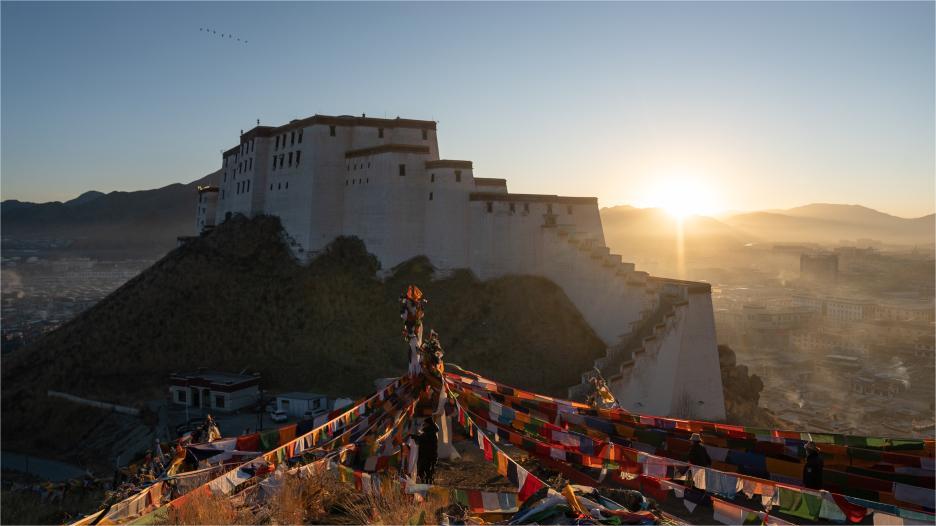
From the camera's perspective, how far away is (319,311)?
35.8m

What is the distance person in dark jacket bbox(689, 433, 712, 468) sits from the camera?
12.1m

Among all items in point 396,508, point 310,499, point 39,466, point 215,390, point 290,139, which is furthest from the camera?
point 290,139

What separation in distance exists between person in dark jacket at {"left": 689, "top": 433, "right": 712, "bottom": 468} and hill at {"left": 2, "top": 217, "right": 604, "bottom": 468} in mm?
13592

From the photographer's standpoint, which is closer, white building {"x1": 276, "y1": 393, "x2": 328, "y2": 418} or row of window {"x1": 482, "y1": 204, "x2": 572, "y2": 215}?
white building {"x1": 276, "y1": 393, "x2": 328, "y2": 418}

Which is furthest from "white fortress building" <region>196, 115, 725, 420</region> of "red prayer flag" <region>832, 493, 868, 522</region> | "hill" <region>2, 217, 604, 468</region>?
"red prayer flag" <region>832, 493, 868, 522</region>

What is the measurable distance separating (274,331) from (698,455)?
28.2 m

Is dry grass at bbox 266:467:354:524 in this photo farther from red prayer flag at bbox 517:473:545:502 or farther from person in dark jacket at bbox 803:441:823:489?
person in dark jacket at bbox 803:441:823:489

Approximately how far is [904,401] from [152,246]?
175150 mm

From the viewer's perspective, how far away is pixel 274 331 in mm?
36125

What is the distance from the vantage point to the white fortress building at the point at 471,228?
24109 mm

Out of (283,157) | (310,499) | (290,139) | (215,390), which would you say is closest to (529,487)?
(310,499)

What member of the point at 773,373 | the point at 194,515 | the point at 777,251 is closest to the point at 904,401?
the point at 773,373

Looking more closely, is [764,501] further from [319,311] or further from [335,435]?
[319,311]

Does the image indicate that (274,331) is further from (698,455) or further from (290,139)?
(698,455)
